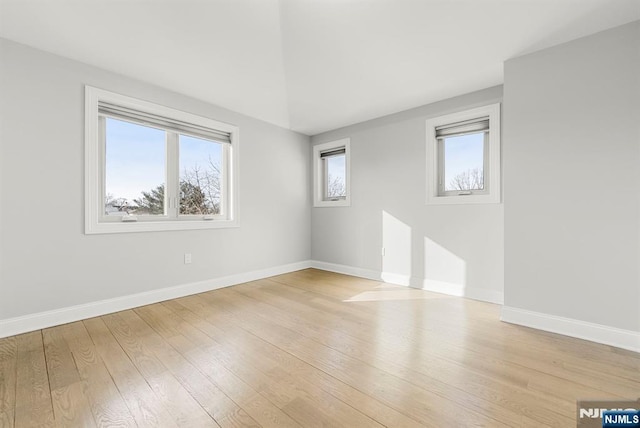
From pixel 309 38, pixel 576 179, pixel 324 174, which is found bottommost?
pixel 576 179

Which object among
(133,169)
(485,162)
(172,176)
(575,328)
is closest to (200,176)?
(172,176)

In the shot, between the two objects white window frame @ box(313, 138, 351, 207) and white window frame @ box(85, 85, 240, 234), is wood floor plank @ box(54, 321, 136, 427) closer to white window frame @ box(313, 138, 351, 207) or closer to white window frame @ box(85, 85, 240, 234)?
white window frame @ box(85, 85, 240, 234)

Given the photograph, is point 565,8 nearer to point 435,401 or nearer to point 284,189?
point 435,401

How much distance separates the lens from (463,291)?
314 cm

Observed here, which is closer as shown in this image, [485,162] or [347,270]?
[485,162]

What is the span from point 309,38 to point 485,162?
7.64 ft

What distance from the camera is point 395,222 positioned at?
376 cm

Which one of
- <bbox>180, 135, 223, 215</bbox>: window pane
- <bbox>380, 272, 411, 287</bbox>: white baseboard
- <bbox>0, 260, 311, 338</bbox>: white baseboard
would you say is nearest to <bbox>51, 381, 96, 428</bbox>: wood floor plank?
<bbox>0, 260, 311, 338</bbox>: white baseboard

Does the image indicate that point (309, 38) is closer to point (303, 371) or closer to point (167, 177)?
point (167, 177)

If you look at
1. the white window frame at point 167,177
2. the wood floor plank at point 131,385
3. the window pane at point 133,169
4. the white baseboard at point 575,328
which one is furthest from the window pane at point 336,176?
the wood floor plank at point 131,385

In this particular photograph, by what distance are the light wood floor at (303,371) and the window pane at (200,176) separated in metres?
1.38

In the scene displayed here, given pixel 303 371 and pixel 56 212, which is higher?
pixel 56 212

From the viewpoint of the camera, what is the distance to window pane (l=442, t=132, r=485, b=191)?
3.16m

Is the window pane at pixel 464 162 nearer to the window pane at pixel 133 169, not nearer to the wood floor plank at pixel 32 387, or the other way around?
the window pane at pixel 133 169
